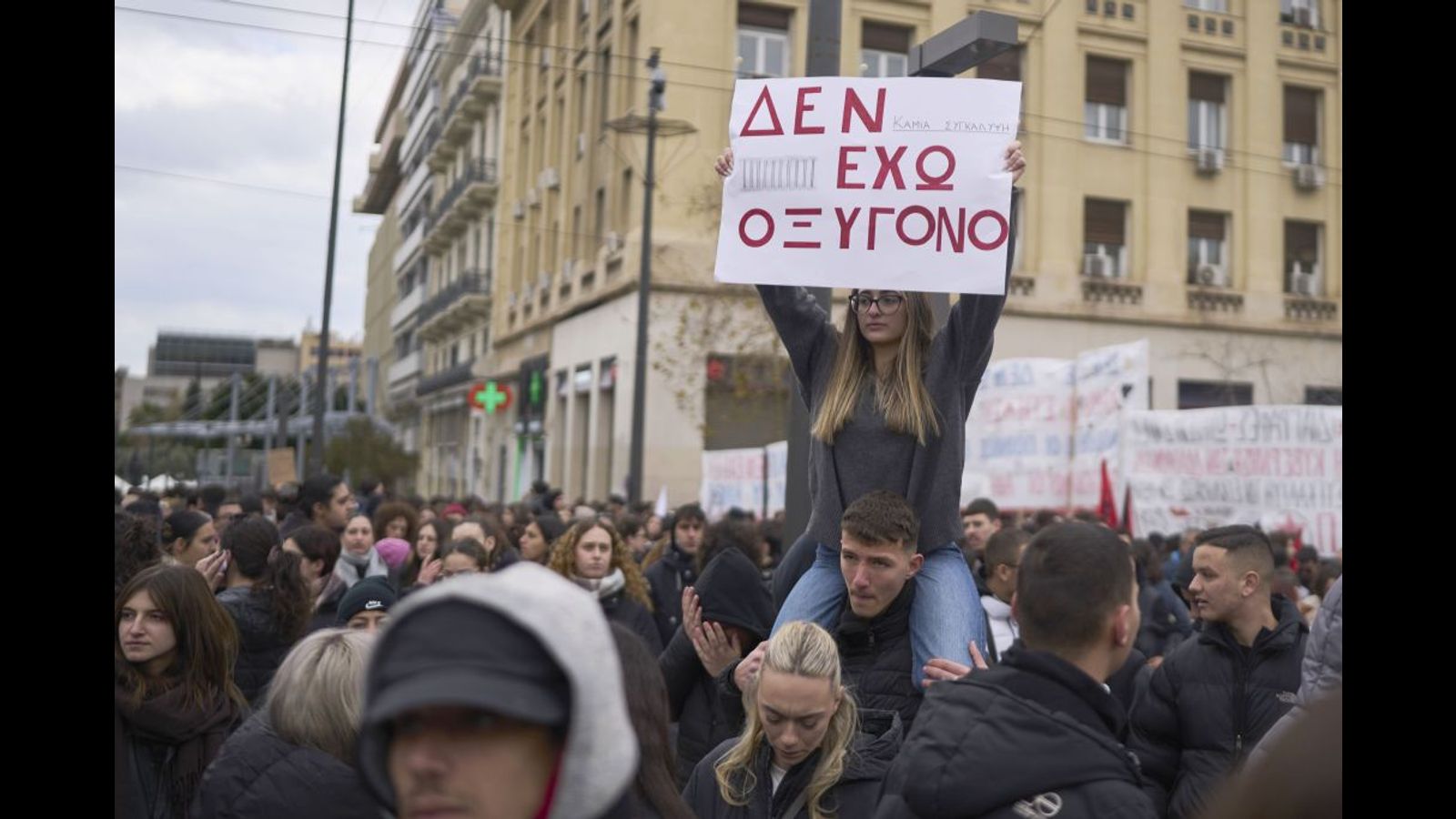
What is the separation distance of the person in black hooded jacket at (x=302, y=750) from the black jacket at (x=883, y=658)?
1.46 m

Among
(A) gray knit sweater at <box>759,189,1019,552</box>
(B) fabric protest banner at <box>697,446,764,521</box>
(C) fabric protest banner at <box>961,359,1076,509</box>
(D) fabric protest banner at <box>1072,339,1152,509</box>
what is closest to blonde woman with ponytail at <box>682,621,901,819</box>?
(A) gray knit sweater at <box>759,189,1019,552</box>

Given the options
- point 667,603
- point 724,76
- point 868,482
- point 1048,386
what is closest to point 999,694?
point 868,482

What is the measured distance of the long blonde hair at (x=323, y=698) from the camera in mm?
3359

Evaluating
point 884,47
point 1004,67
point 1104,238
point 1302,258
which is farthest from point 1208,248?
point 884,47

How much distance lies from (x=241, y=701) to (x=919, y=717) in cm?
289

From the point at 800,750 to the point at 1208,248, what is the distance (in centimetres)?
3061

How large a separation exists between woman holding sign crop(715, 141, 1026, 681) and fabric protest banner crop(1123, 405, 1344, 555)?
10.8 m

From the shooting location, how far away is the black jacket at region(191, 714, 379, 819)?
327 centimetres

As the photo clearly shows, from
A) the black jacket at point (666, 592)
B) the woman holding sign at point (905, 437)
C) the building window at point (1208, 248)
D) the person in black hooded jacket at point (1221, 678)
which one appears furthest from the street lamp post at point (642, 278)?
the woman holding sign at point (905, 437)

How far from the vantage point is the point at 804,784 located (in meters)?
3.88

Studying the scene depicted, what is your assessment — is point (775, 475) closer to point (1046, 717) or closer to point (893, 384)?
point (893, 384)

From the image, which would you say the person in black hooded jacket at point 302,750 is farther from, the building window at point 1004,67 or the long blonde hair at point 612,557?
the building window at point 1004,67
